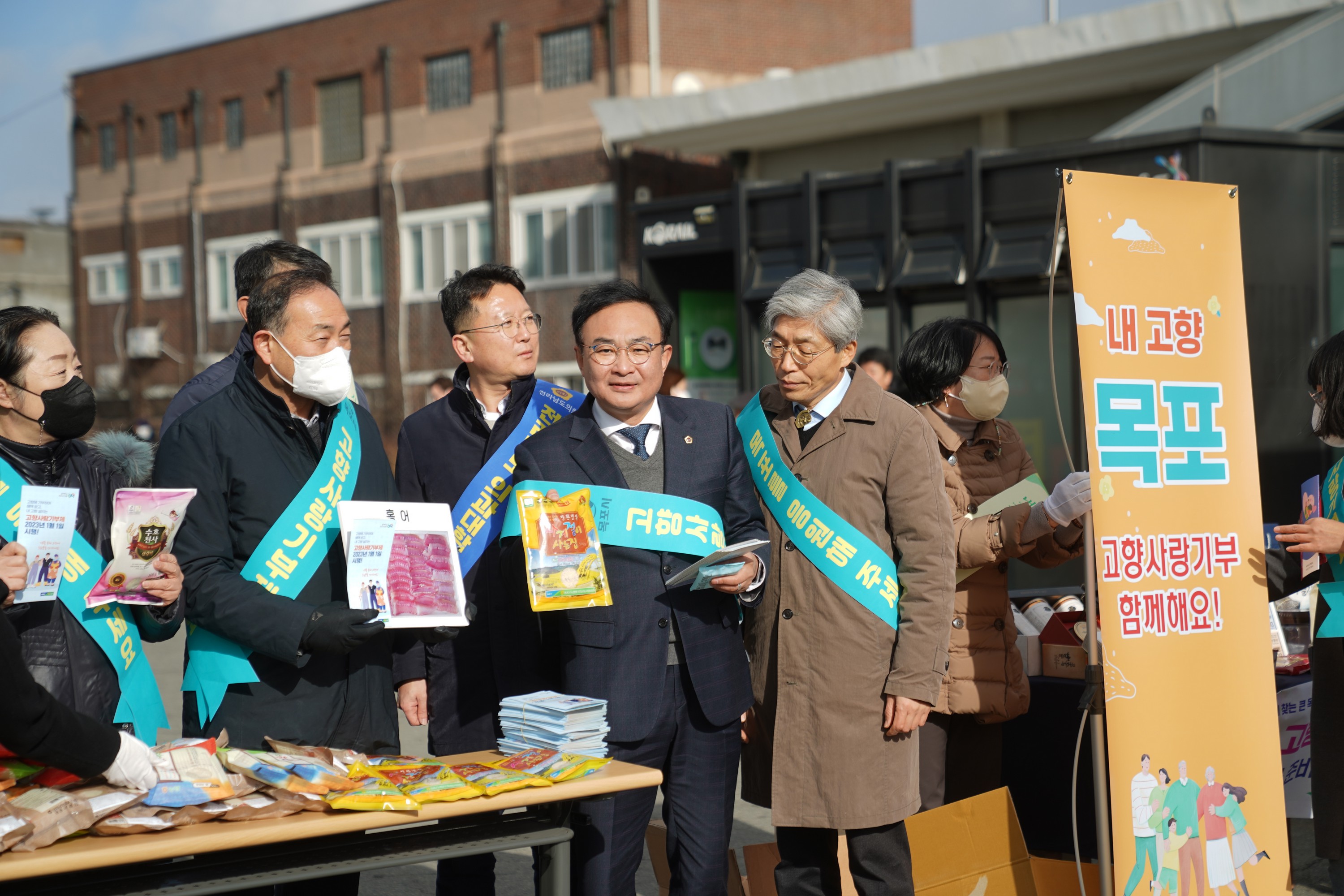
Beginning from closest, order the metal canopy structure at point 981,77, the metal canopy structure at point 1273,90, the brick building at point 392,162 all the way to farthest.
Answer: the metal canopy structure at point 1273,90 → the metal canopy structure at point 981,77 → the brick building at point 392,162

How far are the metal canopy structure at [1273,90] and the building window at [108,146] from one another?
3204 cm

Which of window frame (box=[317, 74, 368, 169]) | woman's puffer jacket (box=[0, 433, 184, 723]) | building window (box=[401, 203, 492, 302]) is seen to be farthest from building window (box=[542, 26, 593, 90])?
woman's puffer jacket (box=[0, 433, 184, 723])

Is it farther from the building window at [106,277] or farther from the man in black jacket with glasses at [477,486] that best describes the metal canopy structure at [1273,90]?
the building window at [106,277]

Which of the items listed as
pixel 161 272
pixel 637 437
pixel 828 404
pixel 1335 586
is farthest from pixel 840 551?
pixel 161 272

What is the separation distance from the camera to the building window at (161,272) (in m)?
33.4

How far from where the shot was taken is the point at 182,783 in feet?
9.37

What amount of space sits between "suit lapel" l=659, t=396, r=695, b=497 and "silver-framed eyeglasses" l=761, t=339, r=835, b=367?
0.34 metres

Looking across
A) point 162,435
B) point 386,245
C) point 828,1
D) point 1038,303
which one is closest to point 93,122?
point 386,245

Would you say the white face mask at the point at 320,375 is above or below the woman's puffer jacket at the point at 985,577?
above

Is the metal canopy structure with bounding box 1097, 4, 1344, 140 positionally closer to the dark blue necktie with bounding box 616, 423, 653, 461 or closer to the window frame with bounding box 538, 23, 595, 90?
the dark blue necktie with bounding box 616, 423, 653, 461

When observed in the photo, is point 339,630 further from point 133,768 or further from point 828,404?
point 828,404

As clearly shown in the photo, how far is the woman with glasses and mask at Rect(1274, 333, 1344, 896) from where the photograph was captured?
3.91 m

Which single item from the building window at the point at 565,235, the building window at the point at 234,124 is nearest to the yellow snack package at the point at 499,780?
the building window at the point at 565,235

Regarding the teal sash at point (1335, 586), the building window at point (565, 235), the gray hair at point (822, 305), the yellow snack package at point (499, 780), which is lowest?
the yellow snack package at point (499, 780)
